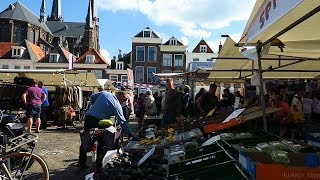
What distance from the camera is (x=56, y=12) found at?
102 meters

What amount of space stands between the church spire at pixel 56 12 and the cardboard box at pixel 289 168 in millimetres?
102756

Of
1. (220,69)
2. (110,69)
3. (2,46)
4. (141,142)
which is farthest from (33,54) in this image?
(141,142)

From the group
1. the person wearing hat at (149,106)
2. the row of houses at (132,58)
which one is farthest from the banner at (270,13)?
the row of houses at (132,58)

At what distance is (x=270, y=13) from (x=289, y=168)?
1.26 m

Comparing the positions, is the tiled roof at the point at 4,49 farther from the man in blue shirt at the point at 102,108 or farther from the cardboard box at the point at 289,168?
the cardboard box at the point at 289,168

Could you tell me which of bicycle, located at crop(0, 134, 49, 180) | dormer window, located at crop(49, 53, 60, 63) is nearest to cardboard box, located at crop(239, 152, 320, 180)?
bicycle, located at crop(0, 134, 49, 180)

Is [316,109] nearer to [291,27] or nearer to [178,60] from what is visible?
[291,27]

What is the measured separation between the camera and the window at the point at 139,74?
54.3 m

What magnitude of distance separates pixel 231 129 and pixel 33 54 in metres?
56.3

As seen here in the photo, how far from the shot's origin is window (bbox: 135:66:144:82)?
54297mm

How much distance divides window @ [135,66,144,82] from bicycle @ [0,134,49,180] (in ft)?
160

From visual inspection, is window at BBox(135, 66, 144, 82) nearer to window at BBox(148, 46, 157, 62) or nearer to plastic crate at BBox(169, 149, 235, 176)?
window at BBox(148, 46, 157, 62)

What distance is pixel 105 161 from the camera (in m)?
4.34

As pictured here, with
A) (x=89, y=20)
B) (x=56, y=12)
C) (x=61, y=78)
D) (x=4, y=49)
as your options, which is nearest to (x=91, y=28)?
(x=89, y=20)
